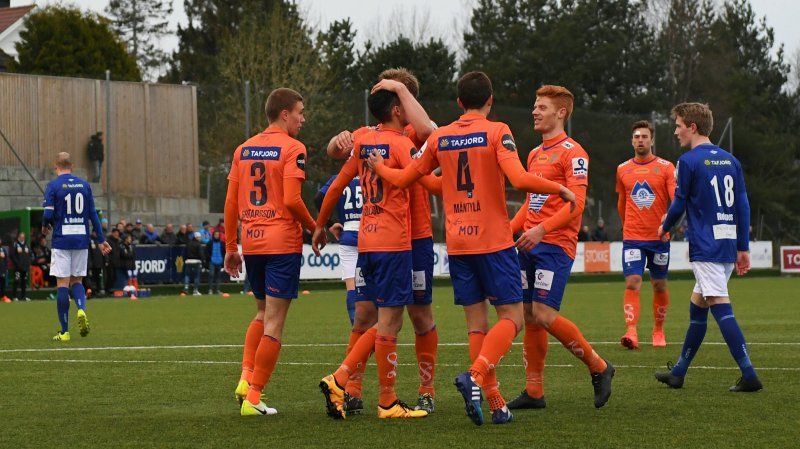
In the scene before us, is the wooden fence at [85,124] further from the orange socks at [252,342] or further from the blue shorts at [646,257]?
the orange socks at [252,342]

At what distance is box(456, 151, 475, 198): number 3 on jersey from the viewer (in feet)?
27.4

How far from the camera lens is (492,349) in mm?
8203

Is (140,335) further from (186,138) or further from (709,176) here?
(186,138)

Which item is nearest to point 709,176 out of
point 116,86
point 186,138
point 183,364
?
point 183,364

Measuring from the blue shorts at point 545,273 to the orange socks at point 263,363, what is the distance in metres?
1.81

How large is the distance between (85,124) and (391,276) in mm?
30647

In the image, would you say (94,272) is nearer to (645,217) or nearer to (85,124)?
(85,124)

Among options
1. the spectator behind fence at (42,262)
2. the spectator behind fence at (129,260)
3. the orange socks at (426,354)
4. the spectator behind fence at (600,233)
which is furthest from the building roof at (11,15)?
the orange socks at (426,354)

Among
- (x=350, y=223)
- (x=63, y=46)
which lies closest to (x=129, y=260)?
(x=350, y=223)

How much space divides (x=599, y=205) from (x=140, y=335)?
26.4m

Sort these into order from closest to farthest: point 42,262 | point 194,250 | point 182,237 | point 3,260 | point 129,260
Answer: point 3,260 → point 129,260 → point 42,262 → point 194,250 → point 182,237

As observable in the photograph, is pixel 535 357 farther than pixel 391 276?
Yes

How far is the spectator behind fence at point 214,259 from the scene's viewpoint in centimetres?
3272

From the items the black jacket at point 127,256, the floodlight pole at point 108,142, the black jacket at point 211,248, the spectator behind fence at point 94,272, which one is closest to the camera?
the spectator behind fence at point 94,272
